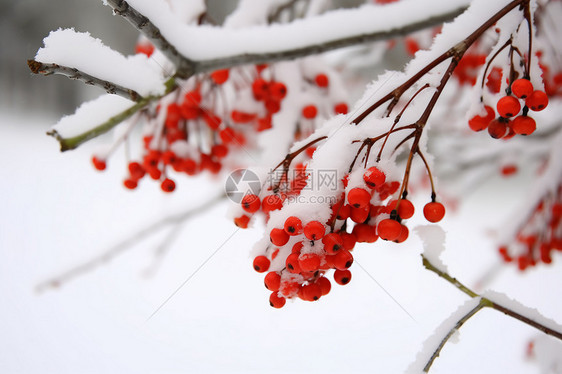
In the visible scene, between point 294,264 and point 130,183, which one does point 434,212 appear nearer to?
point 294,264

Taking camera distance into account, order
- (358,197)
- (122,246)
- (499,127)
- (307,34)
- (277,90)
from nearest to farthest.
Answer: (358,197), (499,127), (307,34), (277,90), (122,246)

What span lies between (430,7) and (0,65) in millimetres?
2777

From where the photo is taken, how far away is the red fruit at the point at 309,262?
16.8 inches

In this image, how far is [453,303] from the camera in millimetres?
1188

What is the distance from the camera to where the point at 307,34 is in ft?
2.45

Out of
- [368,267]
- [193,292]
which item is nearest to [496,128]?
[368,267]

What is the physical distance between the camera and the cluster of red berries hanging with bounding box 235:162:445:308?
432 mm

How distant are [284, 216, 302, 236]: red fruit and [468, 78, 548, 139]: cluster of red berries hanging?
314mm

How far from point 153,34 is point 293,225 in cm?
42

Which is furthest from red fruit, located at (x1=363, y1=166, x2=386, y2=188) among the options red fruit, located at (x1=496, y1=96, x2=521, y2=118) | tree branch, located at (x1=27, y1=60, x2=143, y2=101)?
tree branch, located at (x1=27, y1=60, x2=143, y2=101)

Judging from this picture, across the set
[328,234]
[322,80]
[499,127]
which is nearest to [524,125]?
[499,127]

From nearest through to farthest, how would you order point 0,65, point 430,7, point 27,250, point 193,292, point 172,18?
point 172,18 → point 430,7 → point 193,292 → point 27,250 → point 0,65

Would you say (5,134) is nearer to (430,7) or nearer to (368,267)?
(368,267)

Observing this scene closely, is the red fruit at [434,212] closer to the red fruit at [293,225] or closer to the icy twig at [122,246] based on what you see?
the red fruit at [293,225]
